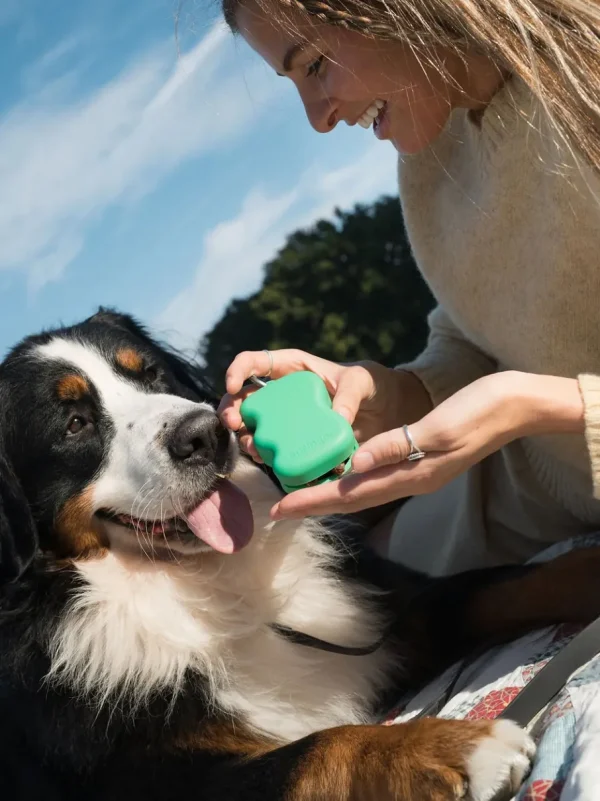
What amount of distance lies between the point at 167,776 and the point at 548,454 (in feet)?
4.62

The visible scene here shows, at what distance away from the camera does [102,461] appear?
261 cm

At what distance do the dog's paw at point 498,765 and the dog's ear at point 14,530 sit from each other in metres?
1.40

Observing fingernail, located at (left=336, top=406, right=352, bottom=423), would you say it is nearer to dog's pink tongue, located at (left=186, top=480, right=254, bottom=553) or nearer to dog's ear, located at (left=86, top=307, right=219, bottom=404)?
dog's pink tongue, located at (left=186, top=480, right=254, bottom=553)

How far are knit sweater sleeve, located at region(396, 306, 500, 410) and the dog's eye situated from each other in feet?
3.47

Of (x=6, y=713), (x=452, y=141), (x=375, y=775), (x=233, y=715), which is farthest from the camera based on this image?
(x=452, y=141)

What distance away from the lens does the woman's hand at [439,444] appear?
188 centimetres

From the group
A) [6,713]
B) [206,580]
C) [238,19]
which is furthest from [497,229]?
[6,713]

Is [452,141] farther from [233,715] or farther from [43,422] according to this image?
[233,715]

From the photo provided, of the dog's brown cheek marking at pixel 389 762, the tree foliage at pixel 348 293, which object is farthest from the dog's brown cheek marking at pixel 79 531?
the tree foliage at pixel 348 293

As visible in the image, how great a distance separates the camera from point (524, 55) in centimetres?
205

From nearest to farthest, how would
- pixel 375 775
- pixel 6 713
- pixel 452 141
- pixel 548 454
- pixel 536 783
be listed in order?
pixel 536 783
pixel 375 775
pixel 6 713
pixel 548 454
pixel 452 141

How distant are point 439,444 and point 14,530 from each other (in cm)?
131

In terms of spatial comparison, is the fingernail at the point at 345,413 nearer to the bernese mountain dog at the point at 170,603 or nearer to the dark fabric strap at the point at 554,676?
the bernese mountain dog at the point at 170,603

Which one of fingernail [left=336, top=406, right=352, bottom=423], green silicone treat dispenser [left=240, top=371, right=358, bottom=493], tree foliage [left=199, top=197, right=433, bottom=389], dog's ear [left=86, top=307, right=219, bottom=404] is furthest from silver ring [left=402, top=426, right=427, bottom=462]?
tree foliage [left=199, top=197, right=433, bottom=389]
